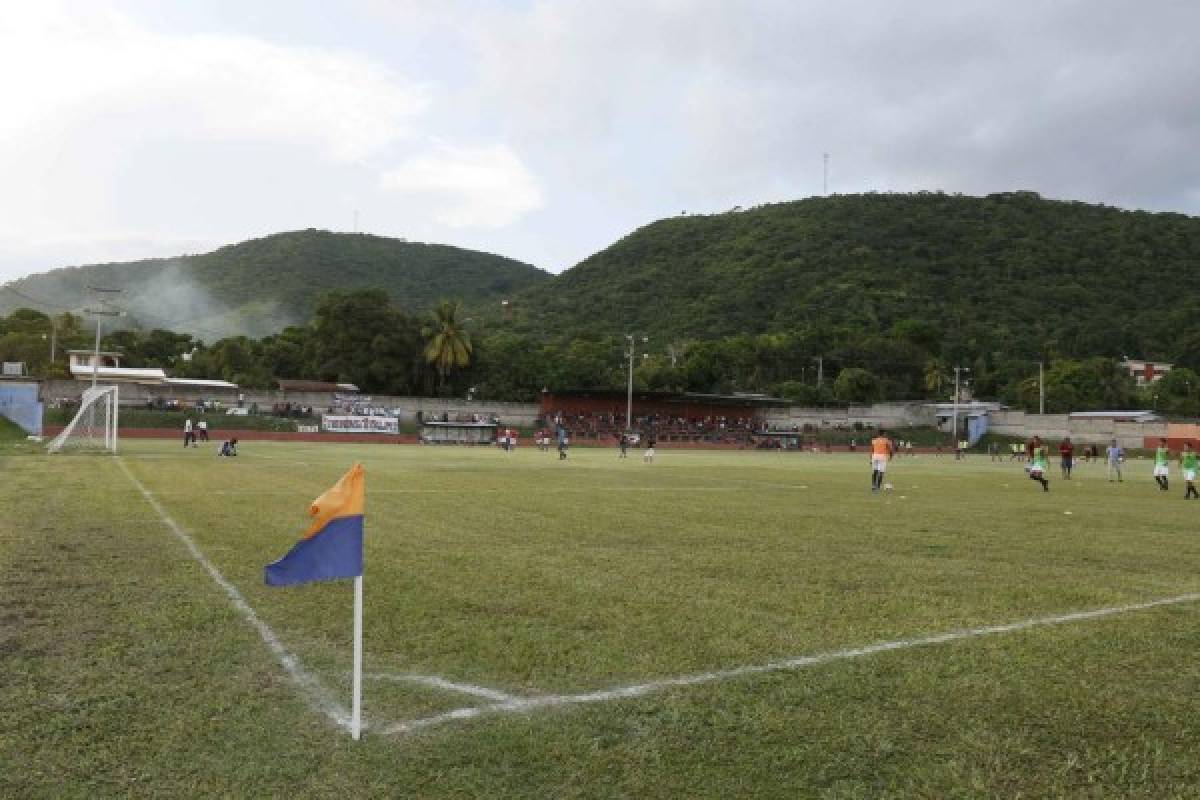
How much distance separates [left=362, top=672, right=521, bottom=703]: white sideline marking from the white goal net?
35.6m

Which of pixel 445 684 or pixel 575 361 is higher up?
pixel 575 361

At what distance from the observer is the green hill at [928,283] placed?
11781 centimetres

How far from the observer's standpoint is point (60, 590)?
8.34 meters

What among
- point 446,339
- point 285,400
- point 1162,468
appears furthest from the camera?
point 446,339

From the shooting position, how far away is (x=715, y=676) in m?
5.84

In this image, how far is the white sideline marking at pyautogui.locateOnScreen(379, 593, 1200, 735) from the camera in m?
5.05

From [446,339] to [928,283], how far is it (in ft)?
214

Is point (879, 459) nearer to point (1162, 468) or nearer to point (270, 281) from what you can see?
point (1162, 468)

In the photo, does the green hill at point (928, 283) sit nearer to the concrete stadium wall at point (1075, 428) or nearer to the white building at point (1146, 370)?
the white building at point (1146, 370)

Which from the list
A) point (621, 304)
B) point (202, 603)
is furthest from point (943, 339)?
point (202, 603)

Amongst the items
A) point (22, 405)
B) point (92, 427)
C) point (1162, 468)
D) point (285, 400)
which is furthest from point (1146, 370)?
point (22, 405)

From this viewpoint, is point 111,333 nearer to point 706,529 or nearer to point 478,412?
point 478,412

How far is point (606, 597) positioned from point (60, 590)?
16.0 ft

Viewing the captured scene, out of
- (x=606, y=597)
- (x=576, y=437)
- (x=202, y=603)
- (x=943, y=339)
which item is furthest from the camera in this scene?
(x=943, y=339)
